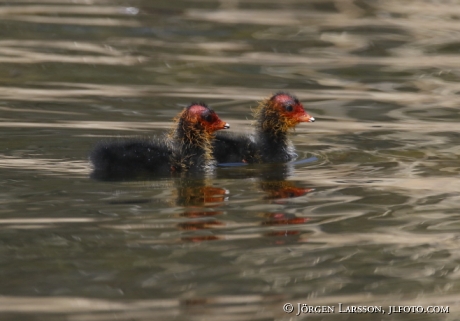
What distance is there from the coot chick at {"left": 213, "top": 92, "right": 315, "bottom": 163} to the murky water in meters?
0.31

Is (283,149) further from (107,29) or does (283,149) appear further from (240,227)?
(107,29)

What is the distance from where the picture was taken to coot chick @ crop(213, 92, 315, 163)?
8969 mm

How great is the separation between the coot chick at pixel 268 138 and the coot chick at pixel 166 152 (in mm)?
202

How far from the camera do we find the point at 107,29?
54.1ft

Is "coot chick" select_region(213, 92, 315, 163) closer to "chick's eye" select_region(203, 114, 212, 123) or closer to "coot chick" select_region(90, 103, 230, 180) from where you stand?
"coot chick" select_region(90, 103, 230, 180)

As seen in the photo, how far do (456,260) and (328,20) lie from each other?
1228cm

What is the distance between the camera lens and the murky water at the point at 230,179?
5160 mm

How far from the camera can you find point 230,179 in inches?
318

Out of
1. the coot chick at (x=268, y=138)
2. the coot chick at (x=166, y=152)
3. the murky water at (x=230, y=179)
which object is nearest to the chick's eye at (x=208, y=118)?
the coot chick at (x=166, y=152)

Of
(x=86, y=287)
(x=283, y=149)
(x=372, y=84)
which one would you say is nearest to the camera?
(x=86, y=287)

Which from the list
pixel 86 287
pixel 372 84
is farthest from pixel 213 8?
pixel 86 287

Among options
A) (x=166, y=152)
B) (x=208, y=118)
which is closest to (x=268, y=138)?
(x=208, y=118)

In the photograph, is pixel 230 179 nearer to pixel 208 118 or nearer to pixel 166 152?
pixel 166 152

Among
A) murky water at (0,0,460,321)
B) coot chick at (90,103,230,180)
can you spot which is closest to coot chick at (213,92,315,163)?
coot chick at (90,103,230,180)
